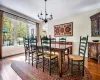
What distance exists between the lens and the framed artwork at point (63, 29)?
4953mm

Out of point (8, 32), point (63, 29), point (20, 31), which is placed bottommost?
point (8, 32)

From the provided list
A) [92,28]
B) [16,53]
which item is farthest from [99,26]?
[16,53]

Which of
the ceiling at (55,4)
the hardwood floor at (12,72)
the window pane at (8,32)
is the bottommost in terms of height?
the hardwood floor at (12,72)

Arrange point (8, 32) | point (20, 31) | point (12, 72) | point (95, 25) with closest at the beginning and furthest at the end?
point (12, 72), point (95, 25), point (8, 32), point (20, 31)

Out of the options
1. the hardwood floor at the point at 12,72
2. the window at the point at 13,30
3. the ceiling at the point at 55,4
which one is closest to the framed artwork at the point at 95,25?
the ceiling at the point at 55,4

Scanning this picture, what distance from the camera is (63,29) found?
5.27m

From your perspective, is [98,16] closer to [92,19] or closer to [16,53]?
[92,19]

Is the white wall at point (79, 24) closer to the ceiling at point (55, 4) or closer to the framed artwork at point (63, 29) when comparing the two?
the framed artwork at point (63, 29)

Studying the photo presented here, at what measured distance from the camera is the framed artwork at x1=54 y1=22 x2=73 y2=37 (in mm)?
4953

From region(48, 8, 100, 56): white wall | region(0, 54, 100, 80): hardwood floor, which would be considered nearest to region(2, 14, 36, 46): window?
region(0, 54, 100, 80): hardwood floor

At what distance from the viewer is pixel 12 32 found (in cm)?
473

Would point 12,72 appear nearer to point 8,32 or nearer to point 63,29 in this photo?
point 8,32

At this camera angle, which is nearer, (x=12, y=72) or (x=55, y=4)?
(x=12, y=72)

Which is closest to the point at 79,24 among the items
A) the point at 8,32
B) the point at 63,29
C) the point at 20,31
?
the point at 63,29
